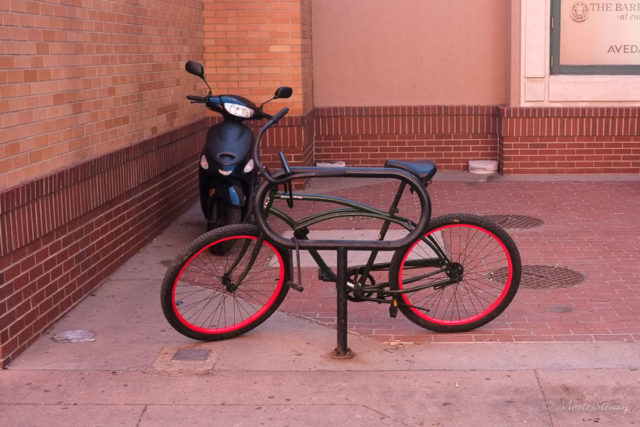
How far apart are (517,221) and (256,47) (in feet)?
12.9

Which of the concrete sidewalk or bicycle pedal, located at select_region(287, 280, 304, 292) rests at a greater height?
bicycle pedal, located at select_region(287, 280, 304, 292)

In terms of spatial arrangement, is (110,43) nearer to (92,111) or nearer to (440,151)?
(92,111)

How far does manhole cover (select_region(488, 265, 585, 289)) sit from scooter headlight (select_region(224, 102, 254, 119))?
2636 mm

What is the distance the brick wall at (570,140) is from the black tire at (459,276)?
19.1 ft

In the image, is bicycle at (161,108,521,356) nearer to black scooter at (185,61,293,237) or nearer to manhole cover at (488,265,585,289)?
manhole cover at (488,265,585,289)

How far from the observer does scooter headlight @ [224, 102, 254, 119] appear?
8523 mm

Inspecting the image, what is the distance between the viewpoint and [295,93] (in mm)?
11773

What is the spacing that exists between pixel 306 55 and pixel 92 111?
214 inches

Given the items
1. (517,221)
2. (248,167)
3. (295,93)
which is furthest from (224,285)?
(295,93)

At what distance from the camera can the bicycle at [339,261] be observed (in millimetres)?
5605

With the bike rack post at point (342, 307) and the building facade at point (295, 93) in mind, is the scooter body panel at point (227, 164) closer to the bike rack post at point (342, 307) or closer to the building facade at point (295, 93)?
the building facade at point (295, 93)

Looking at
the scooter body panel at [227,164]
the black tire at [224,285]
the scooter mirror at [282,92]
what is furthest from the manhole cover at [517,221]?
the black tire at [224,285]

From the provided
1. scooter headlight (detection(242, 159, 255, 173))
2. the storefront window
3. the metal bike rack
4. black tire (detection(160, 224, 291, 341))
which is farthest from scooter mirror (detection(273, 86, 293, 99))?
the storefront window

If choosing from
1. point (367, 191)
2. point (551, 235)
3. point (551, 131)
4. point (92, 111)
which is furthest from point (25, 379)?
point (551, 131)
